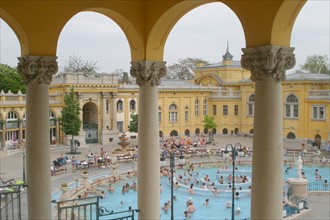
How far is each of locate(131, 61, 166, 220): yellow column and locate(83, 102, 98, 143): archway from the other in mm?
36178

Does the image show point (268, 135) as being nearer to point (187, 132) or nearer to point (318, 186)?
point (318, 186)

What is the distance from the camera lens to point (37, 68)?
6.93 m

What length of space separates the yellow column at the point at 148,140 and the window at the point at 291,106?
3858cm

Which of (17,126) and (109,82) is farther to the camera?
(109,82)

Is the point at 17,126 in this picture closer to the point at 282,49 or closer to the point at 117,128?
the point at 117,128

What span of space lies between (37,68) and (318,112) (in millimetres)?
39400

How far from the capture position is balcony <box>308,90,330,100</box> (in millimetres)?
40688

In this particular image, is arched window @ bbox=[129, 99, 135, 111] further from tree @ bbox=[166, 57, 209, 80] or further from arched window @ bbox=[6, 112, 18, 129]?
tree @ bbox=[166, 57, 209, 80]

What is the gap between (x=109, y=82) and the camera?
43.8 meters

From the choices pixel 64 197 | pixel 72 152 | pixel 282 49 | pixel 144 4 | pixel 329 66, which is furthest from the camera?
pixel 329 66

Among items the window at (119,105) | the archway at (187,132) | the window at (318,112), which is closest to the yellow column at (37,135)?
the window at (119,105)

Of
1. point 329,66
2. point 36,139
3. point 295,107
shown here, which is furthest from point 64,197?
point 329,66

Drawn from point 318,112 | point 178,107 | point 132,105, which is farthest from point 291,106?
point 132,105

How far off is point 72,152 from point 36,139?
3005 centimetres
